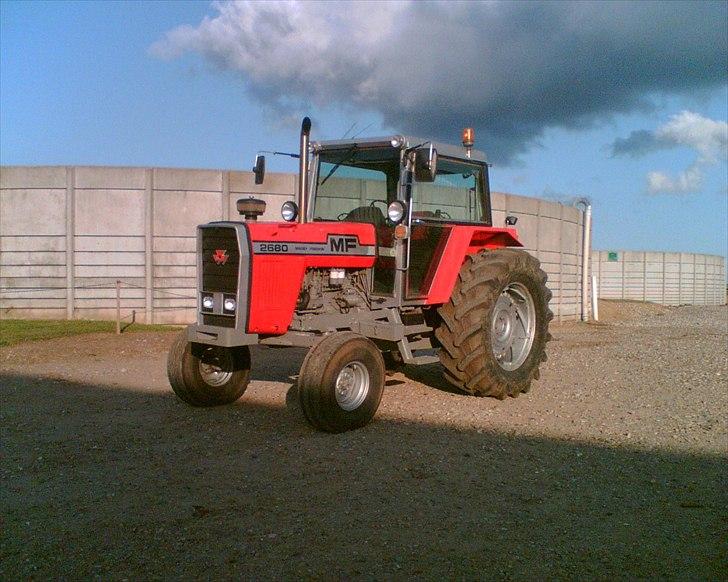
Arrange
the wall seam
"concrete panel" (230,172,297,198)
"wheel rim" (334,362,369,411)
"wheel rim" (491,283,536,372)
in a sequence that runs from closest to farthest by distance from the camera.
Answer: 1. "wheel rim" (334,362,369,411)
2. "wheel rim" (491,283,536,372)
3. the wall seam
4. "concrete panel" (230,172,297,198)

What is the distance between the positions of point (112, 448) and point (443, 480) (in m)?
2.55

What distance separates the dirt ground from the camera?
11.6 feet

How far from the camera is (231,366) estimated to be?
23.3 feet

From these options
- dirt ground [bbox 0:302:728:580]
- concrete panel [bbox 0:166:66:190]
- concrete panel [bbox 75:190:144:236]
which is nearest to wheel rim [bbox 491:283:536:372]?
dirt ground [bbox 0:302:728:580]

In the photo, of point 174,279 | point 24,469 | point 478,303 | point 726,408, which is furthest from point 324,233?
point 174,279

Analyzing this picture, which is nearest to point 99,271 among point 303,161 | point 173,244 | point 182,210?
point 173,244

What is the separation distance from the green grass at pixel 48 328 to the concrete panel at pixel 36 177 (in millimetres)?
A: 2734

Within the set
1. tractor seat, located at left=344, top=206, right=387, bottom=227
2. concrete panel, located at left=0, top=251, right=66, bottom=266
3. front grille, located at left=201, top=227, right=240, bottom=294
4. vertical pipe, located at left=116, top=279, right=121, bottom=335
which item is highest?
tractor seat, located at left=344, top=206, right=387, bottom=227

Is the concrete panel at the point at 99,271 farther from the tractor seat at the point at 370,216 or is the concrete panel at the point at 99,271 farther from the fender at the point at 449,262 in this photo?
the fender at the point at 449,262

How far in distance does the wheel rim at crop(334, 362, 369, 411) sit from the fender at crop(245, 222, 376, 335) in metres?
0.69

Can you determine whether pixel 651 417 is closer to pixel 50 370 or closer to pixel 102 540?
pixel 102 540

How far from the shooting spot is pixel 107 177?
581 inches

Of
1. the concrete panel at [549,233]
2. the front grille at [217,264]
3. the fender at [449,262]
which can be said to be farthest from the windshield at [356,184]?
the concrete panel at [549,233]

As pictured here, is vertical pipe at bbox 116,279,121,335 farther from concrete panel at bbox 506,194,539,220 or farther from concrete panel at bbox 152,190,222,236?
concrete panel at bbox 506,194,539,220
